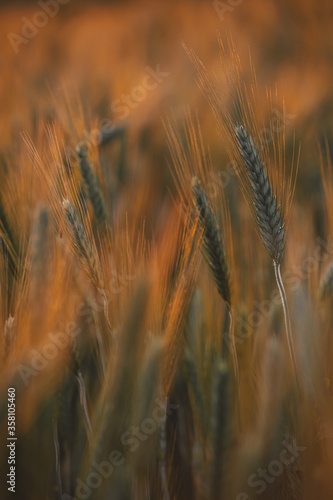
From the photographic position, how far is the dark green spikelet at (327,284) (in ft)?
1.84

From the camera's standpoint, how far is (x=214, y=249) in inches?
20.9

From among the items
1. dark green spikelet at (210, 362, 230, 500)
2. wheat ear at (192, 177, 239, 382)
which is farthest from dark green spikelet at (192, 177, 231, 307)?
dark green spikelet at (210, 362, 230, 500)

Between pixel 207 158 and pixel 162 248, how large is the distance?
17cm

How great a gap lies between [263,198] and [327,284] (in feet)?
0.51

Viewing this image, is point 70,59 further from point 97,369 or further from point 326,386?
point 326,386

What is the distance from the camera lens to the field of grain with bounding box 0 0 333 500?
0.47 m

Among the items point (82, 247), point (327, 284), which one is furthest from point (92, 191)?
point (327, 284)

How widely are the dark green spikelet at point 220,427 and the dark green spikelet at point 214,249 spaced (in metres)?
0.11

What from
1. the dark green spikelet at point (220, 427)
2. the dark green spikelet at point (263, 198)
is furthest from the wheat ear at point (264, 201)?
the dark green spikelet at point (220, 427)

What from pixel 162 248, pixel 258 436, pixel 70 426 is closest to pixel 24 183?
pixel 162 248

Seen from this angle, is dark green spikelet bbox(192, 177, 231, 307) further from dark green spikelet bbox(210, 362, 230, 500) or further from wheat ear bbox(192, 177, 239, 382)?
dark green spikelet bbox(210, 362, 230, 500)

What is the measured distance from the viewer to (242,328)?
570mm

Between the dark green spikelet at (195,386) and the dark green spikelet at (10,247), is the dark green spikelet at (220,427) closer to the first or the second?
the dark green spikelet at (195,386)

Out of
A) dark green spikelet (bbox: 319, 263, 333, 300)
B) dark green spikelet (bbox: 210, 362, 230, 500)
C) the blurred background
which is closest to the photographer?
dark green spikelet (bbox: 210, 362, 230, 500)
